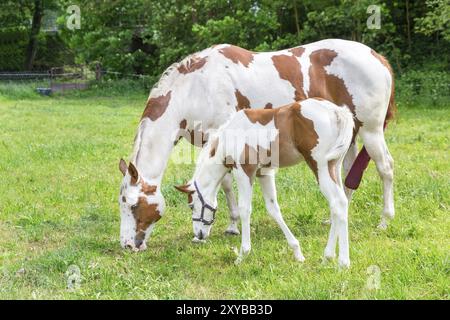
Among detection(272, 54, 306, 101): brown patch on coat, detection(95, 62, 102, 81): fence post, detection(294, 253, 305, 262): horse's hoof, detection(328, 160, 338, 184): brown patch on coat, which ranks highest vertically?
detection(272, 54, 306, 101): brown patch on coat

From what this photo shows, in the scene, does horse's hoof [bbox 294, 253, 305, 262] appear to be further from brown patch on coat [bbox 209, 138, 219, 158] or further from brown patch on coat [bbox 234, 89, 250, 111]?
brown patch on coat [bbox 234, 89, 250, 111]

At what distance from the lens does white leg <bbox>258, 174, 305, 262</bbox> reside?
4852 mm

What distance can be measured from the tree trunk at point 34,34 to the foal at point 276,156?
27.8m

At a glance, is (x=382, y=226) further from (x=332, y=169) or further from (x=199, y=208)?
(x=199, y=208)

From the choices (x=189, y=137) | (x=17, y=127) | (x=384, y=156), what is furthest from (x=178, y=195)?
(x=17, y=127)

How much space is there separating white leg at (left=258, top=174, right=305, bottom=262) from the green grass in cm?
14

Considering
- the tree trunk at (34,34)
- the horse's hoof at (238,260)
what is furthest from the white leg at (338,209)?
the tree trunk at (34,34)

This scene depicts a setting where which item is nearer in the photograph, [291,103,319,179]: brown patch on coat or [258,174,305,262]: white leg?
[291,103,319,179]: brown patch on coat

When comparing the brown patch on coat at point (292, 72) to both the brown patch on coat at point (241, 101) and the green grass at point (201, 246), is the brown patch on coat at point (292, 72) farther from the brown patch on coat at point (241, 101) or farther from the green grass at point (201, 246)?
the green grass at point (201, 246)

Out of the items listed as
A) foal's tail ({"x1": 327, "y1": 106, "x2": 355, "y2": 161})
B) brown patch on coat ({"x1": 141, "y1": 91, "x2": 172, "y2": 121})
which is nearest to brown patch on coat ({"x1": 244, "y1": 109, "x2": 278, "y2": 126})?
foal's tail ({"x1": 327, "y1": 106, "x2": 355, "y2": 161})

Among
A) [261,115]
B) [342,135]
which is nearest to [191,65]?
[261,115]

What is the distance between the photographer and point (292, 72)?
5.84 m
